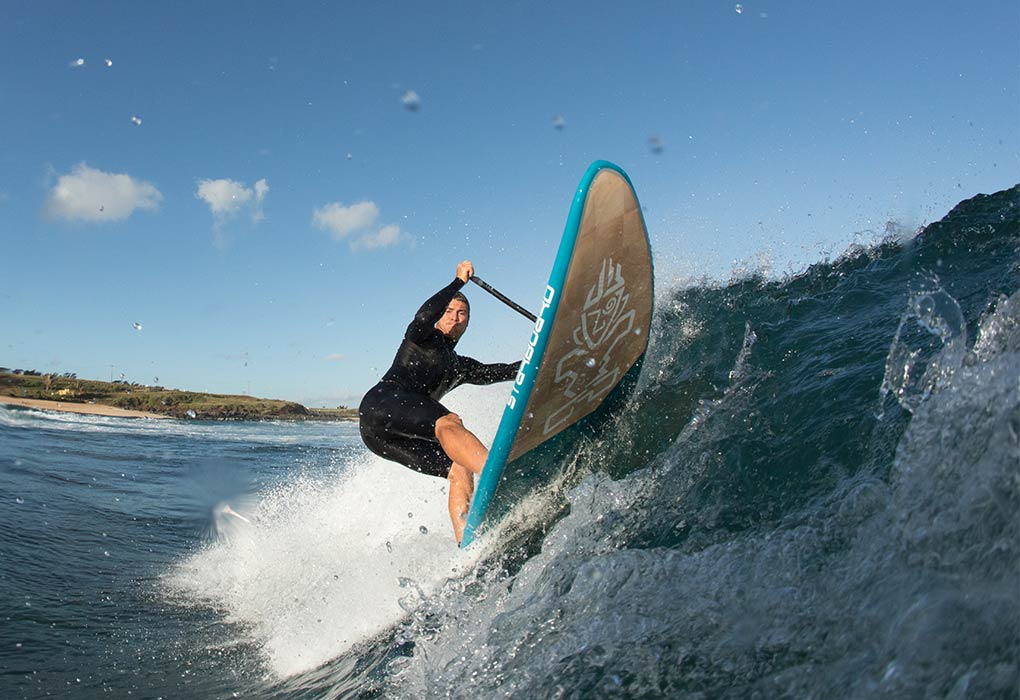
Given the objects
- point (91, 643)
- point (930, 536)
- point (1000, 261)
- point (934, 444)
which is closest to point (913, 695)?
point (930, 536)

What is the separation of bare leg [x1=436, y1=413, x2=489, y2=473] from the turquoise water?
50cm

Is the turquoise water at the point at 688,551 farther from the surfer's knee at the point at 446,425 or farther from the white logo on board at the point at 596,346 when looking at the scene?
the surfer's knee at the point at 446,425

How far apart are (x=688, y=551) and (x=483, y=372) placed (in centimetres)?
288

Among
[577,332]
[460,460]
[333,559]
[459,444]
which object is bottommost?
[333,559]

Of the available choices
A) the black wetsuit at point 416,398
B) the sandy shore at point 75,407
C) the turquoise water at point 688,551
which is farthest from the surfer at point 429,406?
the sandy shore at point 75,407

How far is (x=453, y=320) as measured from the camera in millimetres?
5086

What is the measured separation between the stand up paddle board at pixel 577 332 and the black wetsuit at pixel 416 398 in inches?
28.3

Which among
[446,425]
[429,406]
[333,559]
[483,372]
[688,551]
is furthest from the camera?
[333,559]

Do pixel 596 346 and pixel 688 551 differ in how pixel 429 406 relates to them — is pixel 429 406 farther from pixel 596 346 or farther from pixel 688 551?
pixel 688 551

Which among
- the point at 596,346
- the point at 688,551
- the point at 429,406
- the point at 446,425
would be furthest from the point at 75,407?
the point at 688,551

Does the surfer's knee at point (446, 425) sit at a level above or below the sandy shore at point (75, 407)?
above

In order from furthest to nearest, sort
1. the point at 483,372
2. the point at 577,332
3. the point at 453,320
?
1. the point at 483,372
2. the point at 453,320
3. the point at 577,332

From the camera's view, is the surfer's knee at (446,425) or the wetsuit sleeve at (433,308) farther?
the wetsuit sleeve at (433,308)

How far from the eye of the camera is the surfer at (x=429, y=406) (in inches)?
175
